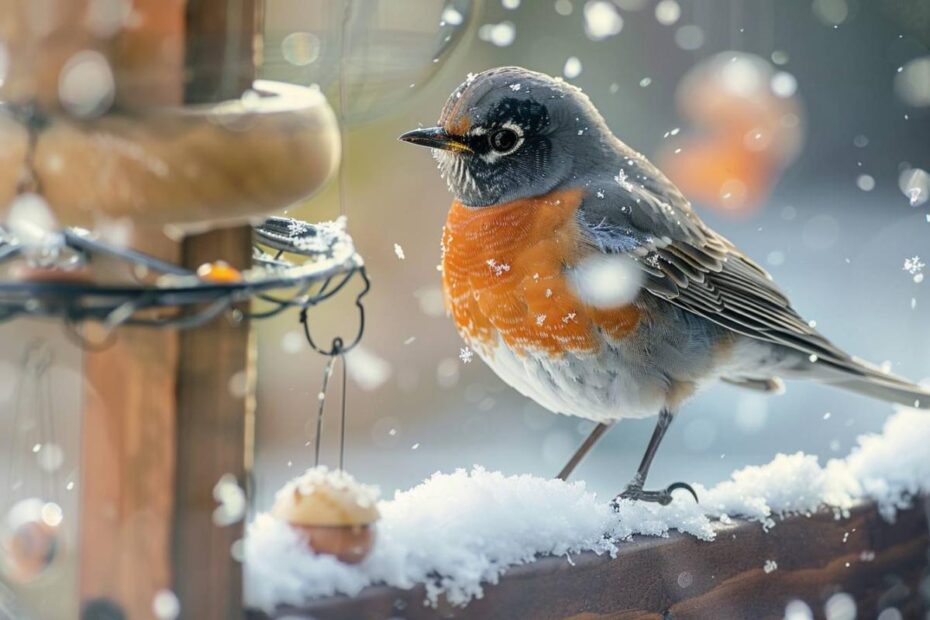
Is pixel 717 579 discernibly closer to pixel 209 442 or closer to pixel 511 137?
pixel 511 137

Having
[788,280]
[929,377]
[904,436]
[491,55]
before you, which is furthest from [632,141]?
[904,436]

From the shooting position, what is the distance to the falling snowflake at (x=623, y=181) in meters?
2.85

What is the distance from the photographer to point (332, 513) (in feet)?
6.21

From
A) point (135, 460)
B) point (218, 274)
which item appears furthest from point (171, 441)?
point (218, 274)

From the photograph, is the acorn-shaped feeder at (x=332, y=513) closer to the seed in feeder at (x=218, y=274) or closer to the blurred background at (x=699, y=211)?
the seed in feeder at (x=218, y=274)

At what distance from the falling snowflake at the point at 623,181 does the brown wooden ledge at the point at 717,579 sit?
0.81m

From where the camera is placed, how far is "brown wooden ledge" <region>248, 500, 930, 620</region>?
211 cm

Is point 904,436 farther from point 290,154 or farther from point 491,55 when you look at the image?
point 491,55

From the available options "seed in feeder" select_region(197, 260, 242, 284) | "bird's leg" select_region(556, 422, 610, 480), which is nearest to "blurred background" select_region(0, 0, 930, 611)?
"bird's leg" select_region(556, 422, 610, 480)

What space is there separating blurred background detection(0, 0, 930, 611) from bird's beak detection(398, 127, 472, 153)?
140cm

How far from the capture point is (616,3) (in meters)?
5.86

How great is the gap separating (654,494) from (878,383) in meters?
0.72

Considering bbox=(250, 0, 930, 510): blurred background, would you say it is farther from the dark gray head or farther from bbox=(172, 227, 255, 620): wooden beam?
bbox=(172, 227, 255, 620): wooden beam

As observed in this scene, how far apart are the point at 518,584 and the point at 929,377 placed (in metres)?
3.29
